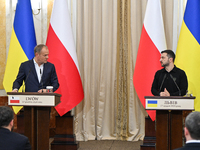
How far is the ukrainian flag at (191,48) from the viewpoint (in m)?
4.58

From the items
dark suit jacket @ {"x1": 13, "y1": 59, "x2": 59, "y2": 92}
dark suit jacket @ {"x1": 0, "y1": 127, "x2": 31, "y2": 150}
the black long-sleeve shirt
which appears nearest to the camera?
dark suit jacket @ {"x1": 0, "y1": 127, "x2": 31, "y2": 150}

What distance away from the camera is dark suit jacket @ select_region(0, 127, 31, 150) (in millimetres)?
1917

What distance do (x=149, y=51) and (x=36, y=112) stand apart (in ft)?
7.41

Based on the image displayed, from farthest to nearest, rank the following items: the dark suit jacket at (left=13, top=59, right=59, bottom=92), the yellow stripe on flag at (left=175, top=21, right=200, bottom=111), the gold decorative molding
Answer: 1. the gold decorative molding
2. the yellow stripe on flag at (left=175, top=21, right=200, bottom=111)
3. the dark suit jacket at (left=13, top=59, right=59, bottom=92)

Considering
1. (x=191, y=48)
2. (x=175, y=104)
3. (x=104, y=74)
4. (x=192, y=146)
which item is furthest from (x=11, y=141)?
(x=104, y=74)

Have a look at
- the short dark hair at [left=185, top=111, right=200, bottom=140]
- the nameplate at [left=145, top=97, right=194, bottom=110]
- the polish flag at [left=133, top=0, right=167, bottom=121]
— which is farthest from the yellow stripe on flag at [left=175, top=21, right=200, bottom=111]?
the short dark hair at [left=185, top=111, right=200, bottom=140]

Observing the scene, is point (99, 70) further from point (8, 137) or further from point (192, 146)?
point (192, 146)

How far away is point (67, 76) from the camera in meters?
4.84

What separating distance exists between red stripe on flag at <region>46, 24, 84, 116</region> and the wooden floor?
34.5 inches

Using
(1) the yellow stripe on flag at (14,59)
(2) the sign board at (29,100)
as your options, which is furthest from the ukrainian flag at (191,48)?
(1) the yellow stripe on flag at (14,59)

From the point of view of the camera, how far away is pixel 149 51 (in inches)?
188

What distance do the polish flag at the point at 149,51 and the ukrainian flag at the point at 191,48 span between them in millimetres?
334

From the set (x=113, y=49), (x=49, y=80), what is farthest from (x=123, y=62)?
(x=49, y=80)

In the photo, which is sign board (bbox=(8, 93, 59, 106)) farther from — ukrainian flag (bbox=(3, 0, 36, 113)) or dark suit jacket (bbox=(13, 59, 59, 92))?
ukrainian flag (bbox=(3, 0, 36, 113))
